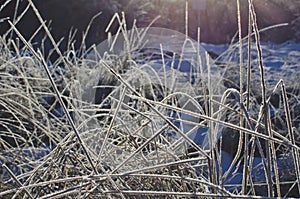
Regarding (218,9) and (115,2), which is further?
(218,9)

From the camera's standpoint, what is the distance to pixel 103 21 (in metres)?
6.02

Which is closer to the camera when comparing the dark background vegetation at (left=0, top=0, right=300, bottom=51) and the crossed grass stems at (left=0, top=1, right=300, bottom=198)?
the crossed grass stems at (left=0, top=1, right=300, bottom=198)

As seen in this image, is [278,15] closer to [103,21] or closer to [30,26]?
[103,21]

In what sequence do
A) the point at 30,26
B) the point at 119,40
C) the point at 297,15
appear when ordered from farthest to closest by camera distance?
the point at 297,15 < the point at 30,26 < the point at 119,40

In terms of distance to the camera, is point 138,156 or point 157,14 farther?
point 157,14

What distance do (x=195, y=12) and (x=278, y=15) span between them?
1.14 meters

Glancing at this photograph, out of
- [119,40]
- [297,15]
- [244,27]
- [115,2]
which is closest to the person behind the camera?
[119,40]

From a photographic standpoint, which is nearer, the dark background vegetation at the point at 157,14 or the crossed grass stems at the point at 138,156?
the crossed grass stems at the point at 138,156

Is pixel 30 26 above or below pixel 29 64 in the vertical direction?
below

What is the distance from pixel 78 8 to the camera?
20.0 ft

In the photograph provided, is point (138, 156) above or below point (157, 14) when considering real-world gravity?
above

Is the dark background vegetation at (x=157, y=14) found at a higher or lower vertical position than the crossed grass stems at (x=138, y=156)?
lower

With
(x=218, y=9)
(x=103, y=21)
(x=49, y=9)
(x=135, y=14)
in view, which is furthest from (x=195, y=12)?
(x=49, y=9)

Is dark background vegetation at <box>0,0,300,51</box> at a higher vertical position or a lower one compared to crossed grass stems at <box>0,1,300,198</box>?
lower
